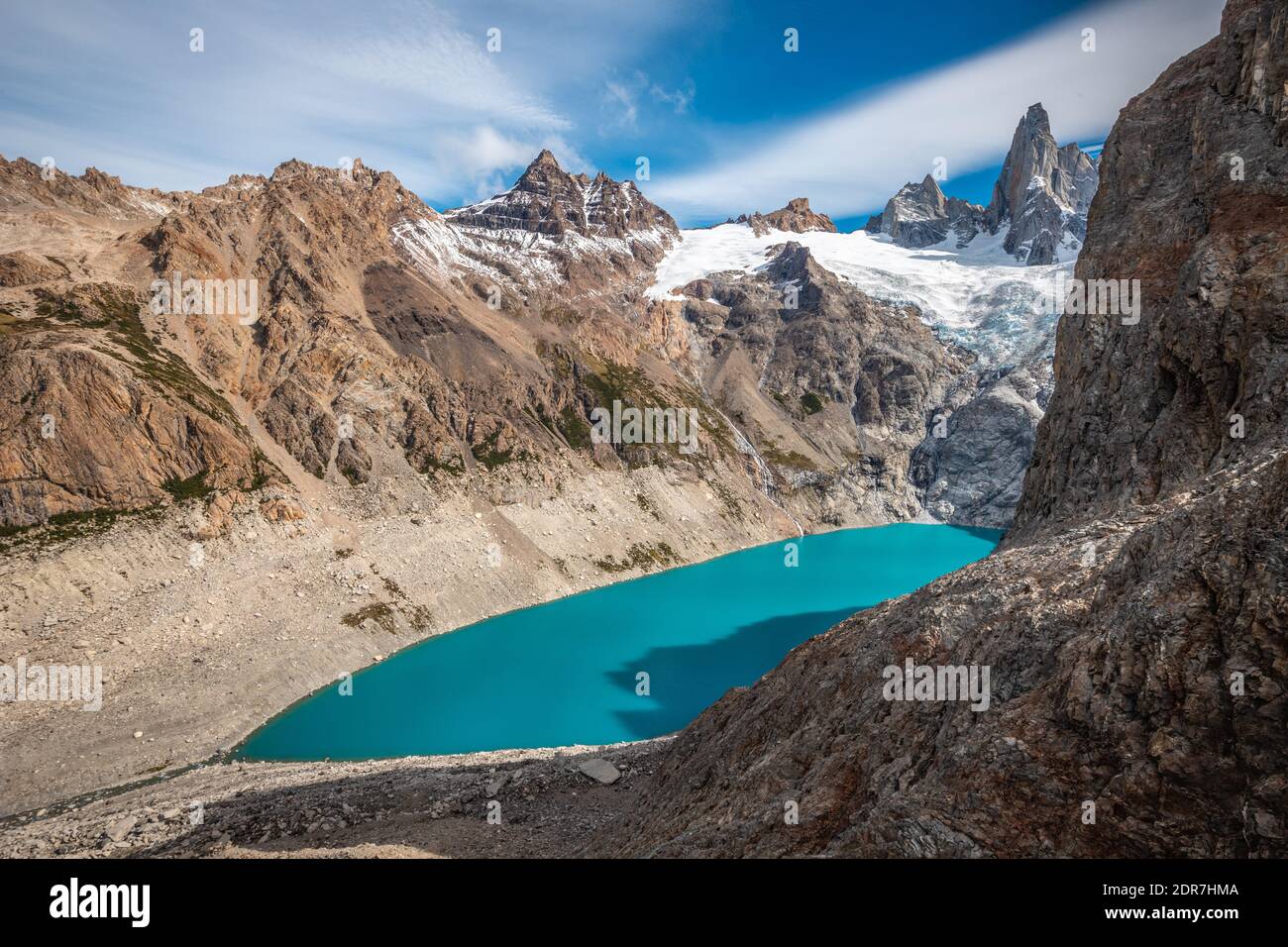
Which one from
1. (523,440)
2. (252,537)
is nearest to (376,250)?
(523,440)

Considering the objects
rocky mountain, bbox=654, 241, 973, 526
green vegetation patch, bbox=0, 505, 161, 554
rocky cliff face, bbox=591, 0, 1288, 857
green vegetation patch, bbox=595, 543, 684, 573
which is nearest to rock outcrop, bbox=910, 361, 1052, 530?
rocky mountain, bbox=654, 241, 973, 526

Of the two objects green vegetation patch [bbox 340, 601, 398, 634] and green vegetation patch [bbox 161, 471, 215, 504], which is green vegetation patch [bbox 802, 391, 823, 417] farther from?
green vegetation patch [bbox 161, 471, 215, 504]

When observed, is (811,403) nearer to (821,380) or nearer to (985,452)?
(821,380)

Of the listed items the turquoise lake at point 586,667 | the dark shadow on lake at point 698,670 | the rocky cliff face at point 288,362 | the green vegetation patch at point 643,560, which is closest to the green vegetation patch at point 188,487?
the rocky cliff face at point 288,362

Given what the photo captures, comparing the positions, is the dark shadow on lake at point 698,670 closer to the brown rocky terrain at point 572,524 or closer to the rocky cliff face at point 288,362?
the brown rocky terrain at point 572,524

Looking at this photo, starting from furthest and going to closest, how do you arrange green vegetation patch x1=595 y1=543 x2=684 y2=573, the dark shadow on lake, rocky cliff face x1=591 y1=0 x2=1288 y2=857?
green vegetation patch x1=595 y1=543 x2=684 y2=573 → the dark shadow on lake → rocky cliff face x1=591 y1=0 x2=1288 y2=857

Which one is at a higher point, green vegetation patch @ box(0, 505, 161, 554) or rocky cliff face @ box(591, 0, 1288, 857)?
green vegetation patch @ box(0, 505, 161, 554)

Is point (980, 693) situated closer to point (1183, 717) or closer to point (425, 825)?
point (1183, 717)
